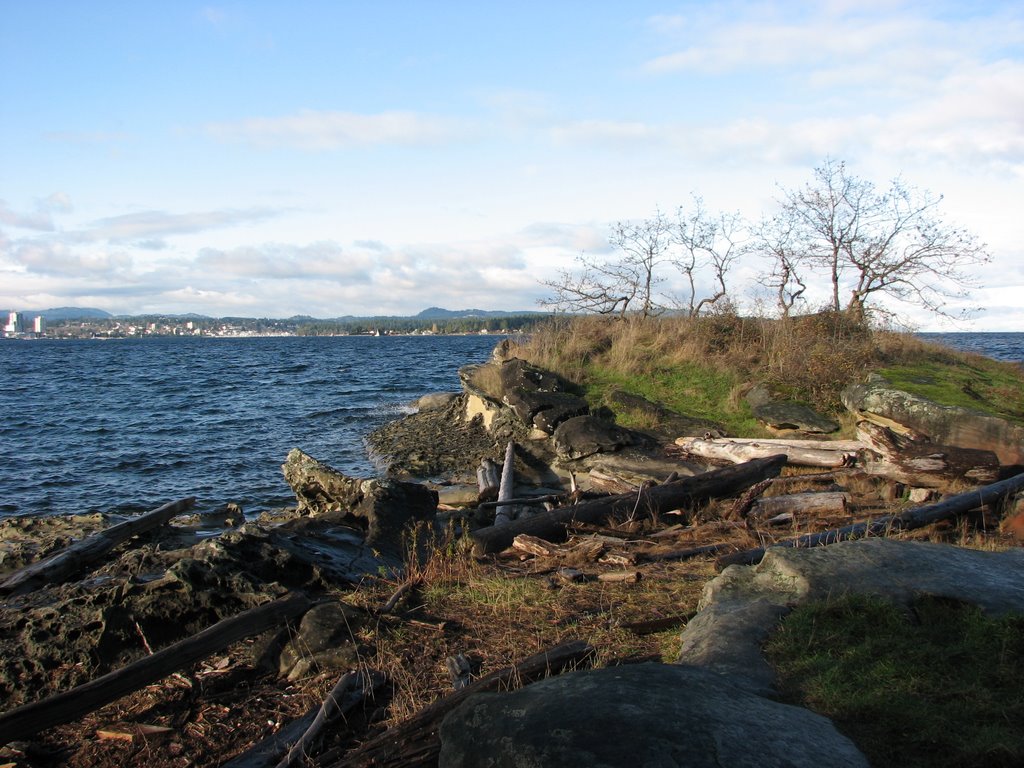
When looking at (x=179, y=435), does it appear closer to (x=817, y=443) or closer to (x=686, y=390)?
(x=686, y=390)

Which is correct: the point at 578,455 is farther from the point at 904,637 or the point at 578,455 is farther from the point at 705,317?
the point at 904,637

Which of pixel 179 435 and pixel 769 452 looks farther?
pixel 179 435

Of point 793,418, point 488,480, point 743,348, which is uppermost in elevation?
point 743,348

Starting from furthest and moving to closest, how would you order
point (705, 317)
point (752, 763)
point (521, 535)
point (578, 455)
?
1. point (705, 317)
2. point (578, 455)
3. point (521, 535)
4. point (752, 763)

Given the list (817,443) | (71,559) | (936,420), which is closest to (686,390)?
(817,443)

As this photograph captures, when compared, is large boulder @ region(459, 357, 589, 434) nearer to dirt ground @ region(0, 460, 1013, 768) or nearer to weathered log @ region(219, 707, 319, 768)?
dirt ground @ region(0, 460, 1013, 768)

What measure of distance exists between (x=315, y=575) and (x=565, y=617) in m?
2.39

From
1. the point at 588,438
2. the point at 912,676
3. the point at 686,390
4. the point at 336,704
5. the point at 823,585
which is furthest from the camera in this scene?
the point at 686,390

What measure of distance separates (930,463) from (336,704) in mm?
9330

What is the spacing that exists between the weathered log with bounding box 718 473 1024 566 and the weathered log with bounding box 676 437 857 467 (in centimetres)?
295

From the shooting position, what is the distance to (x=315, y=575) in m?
6.76

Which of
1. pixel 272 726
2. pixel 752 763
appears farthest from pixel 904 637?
pixel 272 726

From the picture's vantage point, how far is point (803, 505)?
30.5 ft

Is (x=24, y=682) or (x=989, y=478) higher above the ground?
(x=989, y=478)
